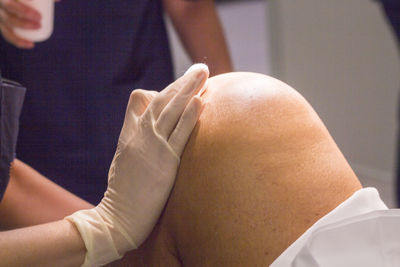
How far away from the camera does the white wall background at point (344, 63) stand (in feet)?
10.3

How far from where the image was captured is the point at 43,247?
0.90 meters

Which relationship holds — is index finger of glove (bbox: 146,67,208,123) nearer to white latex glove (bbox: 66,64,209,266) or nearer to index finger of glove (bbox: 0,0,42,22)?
white latex glove (bbox: 66,64,209,266)

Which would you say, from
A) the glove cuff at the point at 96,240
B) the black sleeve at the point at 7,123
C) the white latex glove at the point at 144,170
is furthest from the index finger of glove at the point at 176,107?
the black sleeve at the point at 7,123

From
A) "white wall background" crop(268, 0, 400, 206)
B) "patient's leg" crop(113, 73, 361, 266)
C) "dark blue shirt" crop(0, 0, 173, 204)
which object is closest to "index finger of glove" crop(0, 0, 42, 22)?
"dark blue shirt" crop(0, 0, 173, 204)

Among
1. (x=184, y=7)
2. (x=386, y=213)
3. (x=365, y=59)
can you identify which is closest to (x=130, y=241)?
(x=386, y=213)

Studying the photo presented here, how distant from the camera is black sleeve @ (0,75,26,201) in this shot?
3.34 feet

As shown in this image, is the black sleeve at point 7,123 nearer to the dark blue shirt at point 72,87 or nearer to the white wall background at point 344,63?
the dark blue shirt at point 72,87

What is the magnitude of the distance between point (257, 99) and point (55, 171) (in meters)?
0.52

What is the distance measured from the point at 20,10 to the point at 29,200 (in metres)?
0.37

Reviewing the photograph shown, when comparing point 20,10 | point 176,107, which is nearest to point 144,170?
point 176,107

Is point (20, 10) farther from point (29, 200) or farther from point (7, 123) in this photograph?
point (29, 200)

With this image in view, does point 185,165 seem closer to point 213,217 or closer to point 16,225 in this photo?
point 213,217

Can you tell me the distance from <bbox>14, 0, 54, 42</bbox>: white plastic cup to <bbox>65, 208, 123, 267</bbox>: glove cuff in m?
0.41

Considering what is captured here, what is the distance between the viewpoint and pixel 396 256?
78 cm
